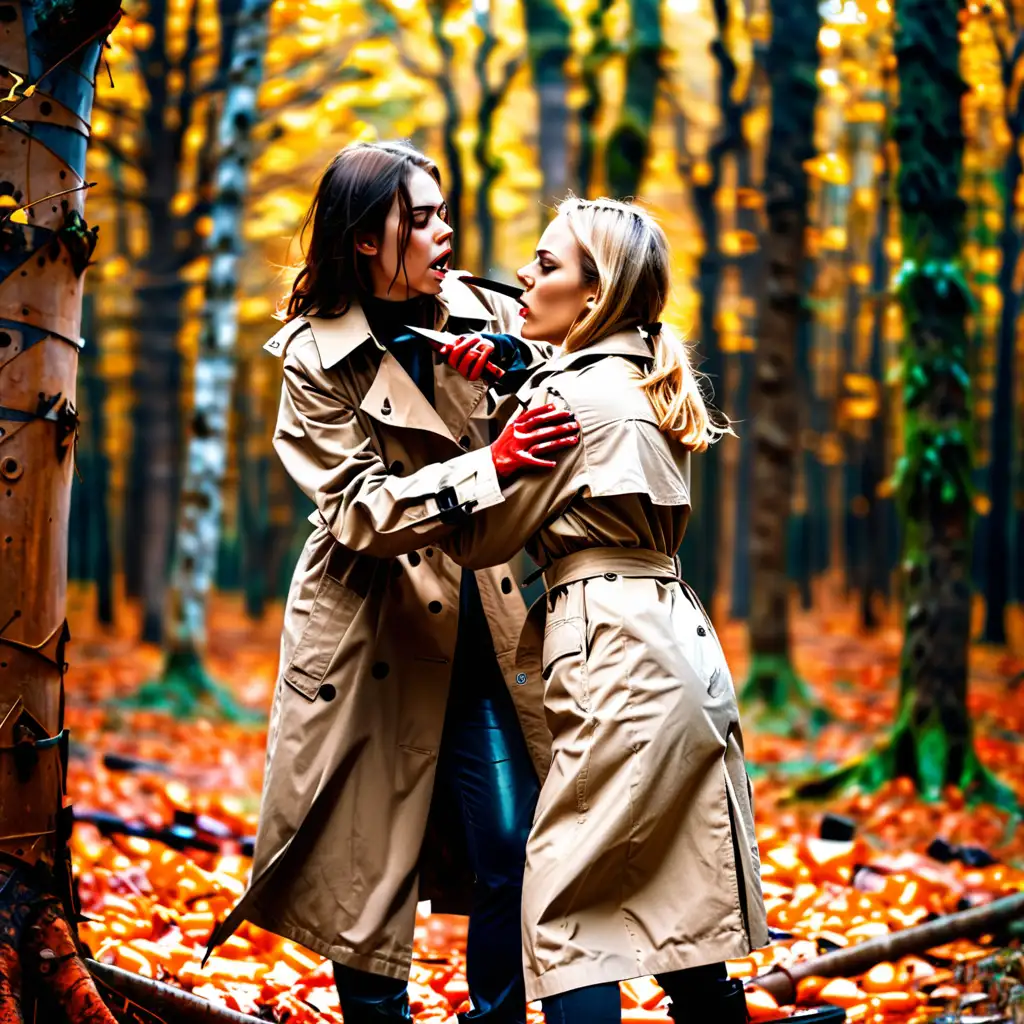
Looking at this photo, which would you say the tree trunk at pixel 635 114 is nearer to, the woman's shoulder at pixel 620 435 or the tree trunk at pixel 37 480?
the tree trunk at pixel 37 480

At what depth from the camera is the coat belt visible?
3.00 m

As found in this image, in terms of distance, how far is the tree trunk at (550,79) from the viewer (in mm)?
12430

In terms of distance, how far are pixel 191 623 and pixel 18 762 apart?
818cm

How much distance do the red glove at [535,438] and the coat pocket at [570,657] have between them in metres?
0.39

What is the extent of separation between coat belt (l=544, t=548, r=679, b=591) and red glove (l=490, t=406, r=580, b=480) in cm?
24

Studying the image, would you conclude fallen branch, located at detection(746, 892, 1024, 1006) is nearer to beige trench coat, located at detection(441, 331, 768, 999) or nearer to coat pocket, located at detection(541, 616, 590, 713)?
beige trench coat, located at detection(441, 331, 768, 999)

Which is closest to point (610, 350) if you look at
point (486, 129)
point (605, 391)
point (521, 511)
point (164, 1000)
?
point (605, 391)

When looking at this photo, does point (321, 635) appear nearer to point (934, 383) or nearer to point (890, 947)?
point (890, 947)

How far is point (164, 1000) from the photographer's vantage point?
3.54m

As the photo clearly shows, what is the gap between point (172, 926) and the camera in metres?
4.48

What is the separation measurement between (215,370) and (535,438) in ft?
27.8

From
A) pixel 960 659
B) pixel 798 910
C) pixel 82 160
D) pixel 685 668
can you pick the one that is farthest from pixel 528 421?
pixel 960 659

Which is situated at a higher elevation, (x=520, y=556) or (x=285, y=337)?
(x=285, y=337)

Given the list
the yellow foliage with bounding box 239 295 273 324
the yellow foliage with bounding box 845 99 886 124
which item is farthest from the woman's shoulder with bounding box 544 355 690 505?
the yellow foliage with bounding box 239 295 273 324
